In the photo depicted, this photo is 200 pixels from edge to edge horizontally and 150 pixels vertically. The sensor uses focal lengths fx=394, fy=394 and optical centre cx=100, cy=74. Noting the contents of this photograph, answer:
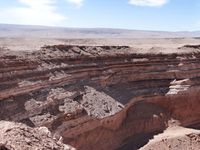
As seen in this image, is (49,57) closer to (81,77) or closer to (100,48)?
(81,77)

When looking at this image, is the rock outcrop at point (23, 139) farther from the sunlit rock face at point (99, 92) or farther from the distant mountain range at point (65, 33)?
the distant mountain range at point (65, 33)

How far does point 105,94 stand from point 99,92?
40cm

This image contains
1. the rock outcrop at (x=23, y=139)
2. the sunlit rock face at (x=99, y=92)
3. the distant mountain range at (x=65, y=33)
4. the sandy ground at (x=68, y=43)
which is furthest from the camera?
the distant mountain range at (x=65, y=33)

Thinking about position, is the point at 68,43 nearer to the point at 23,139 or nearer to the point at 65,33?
the point at 23,139

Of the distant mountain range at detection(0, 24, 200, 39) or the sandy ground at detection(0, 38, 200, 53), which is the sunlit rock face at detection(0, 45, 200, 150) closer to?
the sandy ground at detection(0, 38, 200, 53)

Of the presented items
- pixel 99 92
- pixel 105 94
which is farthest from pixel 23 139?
pixel 105 94

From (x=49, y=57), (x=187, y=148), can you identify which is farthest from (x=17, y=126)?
(x=187, y=148)

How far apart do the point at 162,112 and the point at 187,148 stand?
4.37 m

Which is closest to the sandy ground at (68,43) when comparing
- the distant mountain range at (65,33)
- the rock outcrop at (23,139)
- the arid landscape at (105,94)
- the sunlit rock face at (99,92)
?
the arid landscape at (105,94)

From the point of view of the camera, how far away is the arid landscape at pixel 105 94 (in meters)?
15.9

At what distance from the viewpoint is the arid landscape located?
15.9 metres

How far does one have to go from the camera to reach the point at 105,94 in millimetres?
20031

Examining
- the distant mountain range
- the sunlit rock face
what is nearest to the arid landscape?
the sunlit rock face

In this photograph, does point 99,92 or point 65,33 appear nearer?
point 99,92
